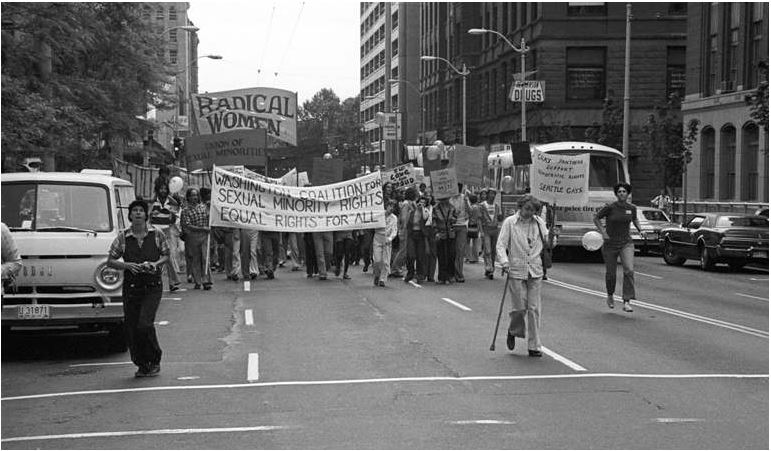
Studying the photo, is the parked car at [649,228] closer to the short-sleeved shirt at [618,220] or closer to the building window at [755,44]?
the building window at [755,44]

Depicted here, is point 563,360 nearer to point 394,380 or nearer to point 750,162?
point 394,380

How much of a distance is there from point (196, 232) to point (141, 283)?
9555 mm

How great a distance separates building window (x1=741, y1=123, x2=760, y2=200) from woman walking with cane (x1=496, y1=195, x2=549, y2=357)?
1222 inches

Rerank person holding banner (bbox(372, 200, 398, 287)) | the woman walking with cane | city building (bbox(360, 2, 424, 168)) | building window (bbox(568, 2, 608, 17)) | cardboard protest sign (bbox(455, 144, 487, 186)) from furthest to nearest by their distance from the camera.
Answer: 1. city building (bbox(360, 2, 424, 168))
2. building window (bbox(568, 2, 608, 17))
3. cardboard protest sign (bbox(455, 144, 487, 186))
4. person holding banner (bbox(372, 200, 398, 287))
5. the woman walking with cane

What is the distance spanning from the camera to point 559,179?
76.5 feet

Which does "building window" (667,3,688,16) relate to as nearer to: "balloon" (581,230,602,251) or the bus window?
the bus window

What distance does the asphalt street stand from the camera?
8.25m

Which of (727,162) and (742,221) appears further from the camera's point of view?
(727,162)

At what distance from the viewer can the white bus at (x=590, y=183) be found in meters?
30.6

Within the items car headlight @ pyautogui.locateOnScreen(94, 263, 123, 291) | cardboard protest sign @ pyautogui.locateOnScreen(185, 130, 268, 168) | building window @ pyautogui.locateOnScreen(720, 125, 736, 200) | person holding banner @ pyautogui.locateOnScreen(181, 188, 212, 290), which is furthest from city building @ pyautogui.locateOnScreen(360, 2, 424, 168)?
car headlight @ pyautogui.locateOnScreen(94, 263, 123, 291)

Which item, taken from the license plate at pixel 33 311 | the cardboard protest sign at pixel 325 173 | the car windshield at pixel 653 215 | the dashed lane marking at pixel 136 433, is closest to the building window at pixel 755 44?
the car windshield at pixel 653 215

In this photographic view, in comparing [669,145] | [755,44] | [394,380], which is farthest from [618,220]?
[669,145]

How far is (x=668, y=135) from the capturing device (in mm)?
43281

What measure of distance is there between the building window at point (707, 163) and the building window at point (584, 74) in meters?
14.4
